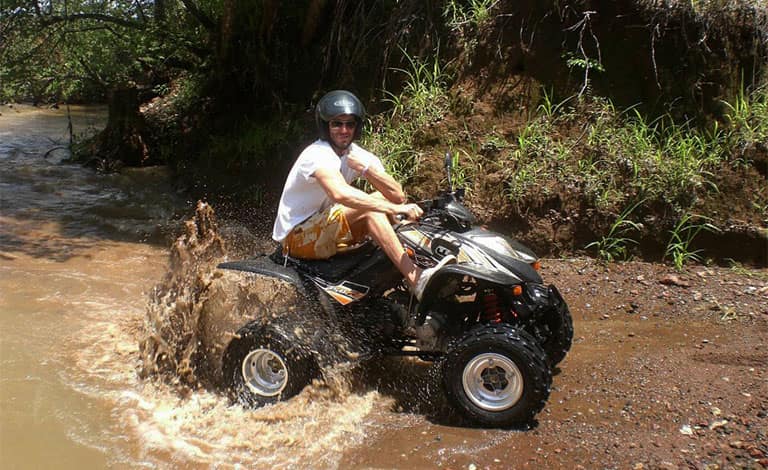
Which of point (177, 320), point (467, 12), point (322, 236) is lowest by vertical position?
point (177, 320)

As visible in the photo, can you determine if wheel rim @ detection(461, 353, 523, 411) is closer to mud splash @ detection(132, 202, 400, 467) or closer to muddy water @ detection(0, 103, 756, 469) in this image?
muddy water @ detection(0, 103, 756, 469)

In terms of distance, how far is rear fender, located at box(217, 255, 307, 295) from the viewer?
4.27 meters

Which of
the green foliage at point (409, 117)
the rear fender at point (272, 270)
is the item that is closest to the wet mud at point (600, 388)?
the rear fender at point (272, 270)

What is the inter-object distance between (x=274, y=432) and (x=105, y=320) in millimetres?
2264

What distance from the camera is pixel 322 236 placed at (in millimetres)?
4336

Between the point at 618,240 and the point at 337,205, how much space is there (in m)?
2.86

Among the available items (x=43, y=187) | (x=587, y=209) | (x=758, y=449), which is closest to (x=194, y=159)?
(x=43, y=187)

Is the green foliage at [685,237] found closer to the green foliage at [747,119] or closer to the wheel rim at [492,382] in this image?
the green foliage at [747,119]

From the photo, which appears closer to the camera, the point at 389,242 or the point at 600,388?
the point at 389,242

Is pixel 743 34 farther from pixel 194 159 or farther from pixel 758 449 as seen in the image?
pixel 194 159

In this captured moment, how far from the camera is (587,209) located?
621 cm

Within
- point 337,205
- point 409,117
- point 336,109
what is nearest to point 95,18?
point 409,117

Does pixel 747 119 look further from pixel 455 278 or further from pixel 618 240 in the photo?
pixel 455 278

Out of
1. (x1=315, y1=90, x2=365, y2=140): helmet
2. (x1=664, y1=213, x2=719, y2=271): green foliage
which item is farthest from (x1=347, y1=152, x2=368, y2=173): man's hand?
(x1=664, y1=213, x2=719, y2=271): green foliage
